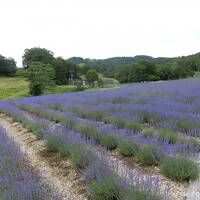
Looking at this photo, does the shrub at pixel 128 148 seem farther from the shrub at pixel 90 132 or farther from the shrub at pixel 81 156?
the shrub at pixel 90 132

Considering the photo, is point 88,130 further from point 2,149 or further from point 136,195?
point 136,195

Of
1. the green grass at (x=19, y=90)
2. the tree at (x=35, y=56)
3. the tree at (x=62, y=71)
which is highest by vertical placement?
the tree at (x=35, y=56)

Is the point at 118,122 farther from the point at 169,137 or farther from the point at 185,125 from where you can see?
the point at 169,137

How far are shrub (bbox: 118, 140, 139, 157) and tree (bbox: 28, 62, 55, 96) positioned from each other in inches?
1440

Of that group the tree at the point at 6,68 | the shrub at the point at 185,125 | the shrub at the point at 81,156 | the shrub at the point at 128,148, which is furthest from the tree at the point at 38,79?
the tree at the point at 6,68

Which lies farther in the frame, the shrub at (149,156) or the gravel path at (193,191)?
the shrub at (149,156)

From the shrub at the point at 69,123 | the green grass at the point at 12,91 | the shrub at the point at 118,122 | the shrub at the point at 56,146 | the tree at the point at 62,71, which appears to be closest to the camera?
the shrub at the point at 56,146

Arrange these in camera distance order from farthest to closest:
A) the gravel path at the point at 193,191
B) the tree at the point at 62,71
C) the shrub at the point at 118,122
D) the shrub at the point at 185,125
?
the tree at the point at 62,71, the shrub at the point at 118,122, the shrub at the point at 185,125, the gravel path at the point at 193,191

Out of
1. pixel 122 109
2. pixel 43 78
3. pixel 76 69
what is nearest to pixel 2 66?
pixel 76 69

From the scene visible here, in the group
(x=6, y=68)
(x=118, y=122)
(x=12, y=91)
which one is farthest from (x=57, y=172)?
(x=6, y=68)

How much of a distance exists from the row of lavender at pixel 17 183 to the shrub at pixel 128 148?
1456mm

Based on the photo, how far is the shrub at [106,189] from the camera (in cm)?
242

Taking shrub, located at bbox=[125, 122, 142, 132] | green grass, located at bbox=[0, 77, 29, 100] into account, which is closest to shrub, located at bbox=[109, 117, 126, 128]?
shrub, located at bbox=[125, 122, 142, 132]

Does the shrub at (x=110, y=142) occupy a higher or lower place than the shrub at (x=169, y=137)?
lower
